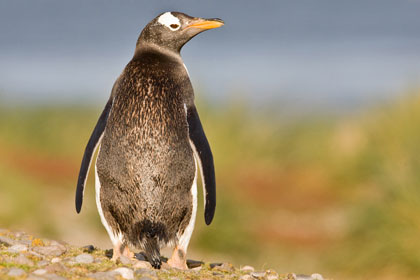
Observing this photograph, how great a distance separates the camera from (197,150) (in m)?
5.14

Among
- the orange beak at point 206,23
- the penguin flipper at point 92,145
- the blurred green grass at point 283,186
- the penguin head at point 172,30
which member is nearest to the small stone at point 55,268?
the penguin flipper at point 92,145

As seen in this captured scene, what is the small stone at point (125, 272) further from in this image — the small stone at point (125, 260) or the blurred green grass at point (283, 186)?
the blurred green grass at point (283, 186)

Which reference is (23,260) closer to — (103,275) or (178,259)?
(103,275)

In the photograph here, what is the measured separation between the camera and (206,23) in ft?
18.8

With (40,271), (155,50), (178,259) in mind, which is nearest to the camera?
(40,271)

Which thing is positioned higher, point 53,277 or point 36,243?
point 36,243

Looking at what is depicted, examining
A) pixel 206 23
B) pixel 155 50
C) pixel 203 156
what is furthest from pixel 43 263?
pixel 206 23

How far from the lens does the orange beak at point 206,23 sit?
5.71 meters

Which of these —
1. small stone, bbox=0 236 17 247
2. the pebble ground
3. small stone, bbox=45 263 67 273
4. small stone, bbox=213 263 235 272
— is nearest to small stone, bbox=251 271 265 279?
the pebble ground

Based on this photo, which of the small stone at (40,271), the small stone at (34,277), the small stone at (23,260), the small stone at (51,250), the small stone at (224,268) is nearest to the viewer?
the small stone at (34,277)

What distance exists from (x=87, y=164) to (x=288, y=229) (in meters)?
9.37

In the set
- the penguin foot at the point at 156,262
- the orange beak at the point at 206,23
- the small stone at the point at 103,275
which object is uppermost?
the orange beak at the point at 206,23

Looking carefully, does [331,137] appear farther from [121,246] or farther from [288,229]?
[121,246]

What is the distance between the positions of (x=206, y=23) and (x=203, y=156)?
1.27 metres
